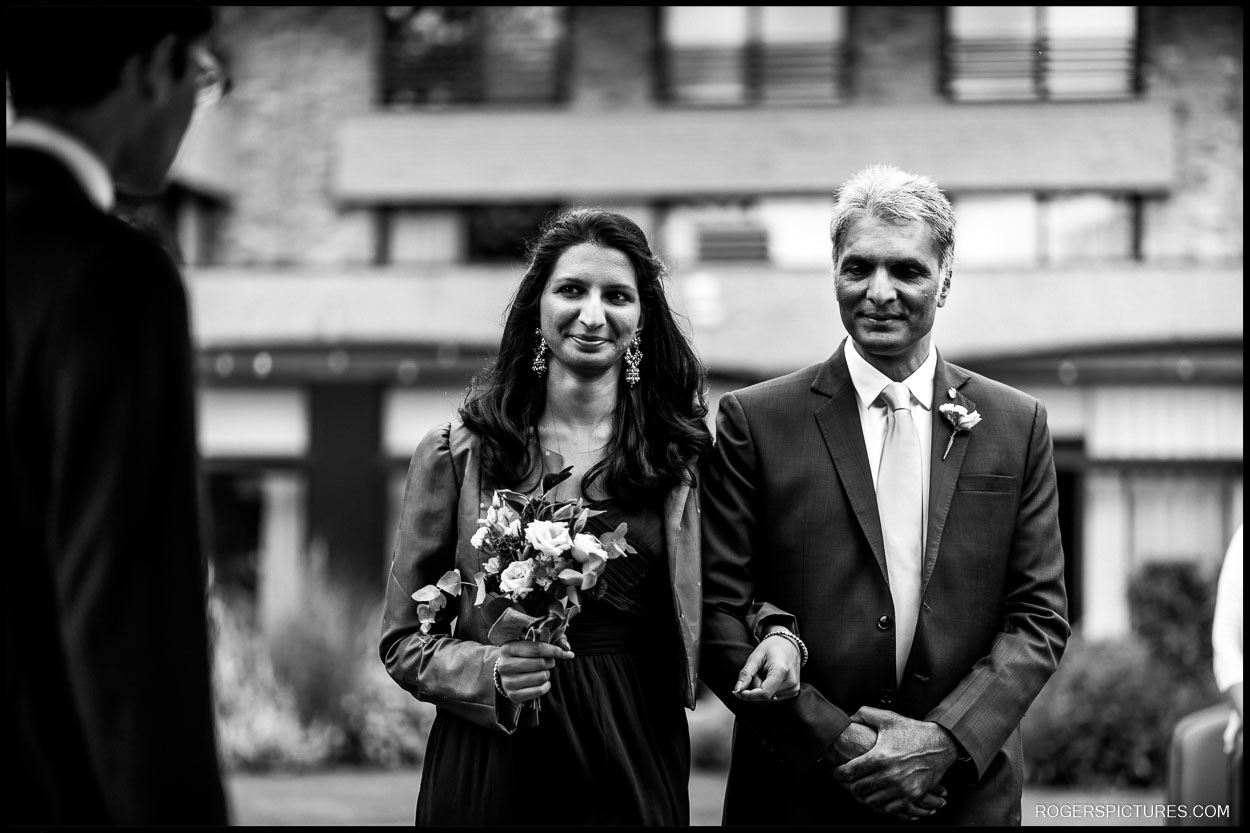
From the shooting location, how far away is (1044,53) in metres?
21.1

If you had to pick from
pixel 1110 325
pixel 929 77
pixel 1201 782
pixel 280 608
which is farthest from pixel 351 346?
pixel 1201 782

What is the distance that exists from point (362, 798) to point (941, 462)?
7965 millimetres

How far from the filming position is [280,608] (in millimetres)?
12953

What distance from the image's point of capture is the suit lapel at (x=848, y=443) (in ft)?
13.4

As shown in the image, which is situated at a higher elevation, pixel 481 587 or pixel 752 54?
pixel 752 54

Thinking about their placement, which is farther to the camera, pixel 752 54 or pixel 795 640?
pixel 752 54

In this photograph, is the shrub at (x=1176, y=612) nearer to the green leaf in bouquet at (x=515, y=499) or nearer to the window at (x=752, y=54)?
the window at (x=752, y=54)

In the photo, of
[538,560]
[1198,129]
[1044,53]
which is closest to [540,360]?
[538,560]

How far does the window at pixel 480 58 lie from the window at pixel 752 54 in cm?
183

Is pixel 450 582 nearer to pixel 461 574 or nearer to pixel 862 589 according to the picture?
pixel 461 574

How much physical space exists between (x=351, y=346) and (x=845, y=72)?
8.64 metres

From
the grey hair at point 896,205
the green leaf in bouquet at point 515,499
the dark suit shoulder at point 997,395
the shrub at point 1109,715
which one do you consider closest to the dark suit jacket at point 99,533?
the green leaf in bouquet at point 515,499

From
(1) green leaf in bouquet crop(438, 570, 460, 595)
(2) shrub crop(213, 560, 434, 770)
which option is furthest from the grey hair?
(2) shrub crop(213, 560, 434, 770)

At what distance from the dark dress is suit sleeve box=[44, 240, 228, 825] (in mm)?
1632
